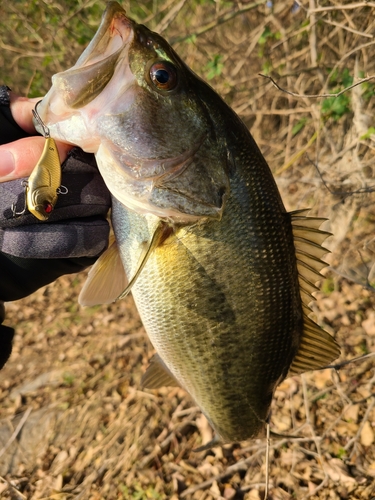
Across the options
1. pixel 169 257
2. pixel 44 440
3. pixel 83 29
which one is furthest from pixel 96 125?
pixel 83 29

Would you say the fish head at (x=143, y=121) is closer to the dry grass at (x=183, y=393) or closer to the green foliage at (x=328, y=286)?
the dry grass at (x=183, y=393)

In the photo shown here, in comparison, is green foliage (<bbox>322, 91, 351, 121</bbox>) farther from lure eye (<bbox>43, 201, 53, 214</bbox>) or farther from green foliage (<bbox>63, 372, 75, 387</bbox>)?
green foliage (<bbox>63, 372, 75, 387</bbox>)

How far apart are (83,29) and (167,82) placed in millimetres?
3519

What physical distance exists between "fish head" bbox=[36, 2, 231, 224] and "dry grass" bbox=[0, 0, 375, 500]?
4.26 ft

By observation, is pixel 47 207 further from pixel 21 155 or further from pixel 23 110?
pixel 23 110

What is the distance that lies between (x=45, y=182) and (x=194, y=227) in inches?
23.6

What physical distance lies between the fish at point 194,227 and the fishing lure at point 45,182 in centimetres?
6

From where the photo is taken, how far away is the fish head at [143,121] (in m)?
1.36

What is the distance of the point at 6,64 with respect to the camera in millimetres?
5367

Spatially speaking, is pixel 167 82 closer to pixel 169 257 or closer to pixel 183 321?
pixel 169 257

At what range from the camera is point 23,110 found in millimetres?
1655

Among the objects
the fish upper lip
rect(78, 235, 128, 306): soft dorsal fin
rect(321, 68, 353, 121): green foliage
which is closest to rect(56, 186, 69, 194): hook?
rect(78, 235, 128, 306): soft dorsal fin

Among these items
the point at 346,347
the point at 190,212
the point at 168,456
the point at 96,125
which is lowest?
the point at 346,347

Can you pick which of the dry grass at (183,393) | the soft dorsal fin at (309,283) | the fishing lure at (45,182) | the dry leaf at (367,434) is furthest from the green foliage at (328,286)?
the fishing lure at (45,182)
